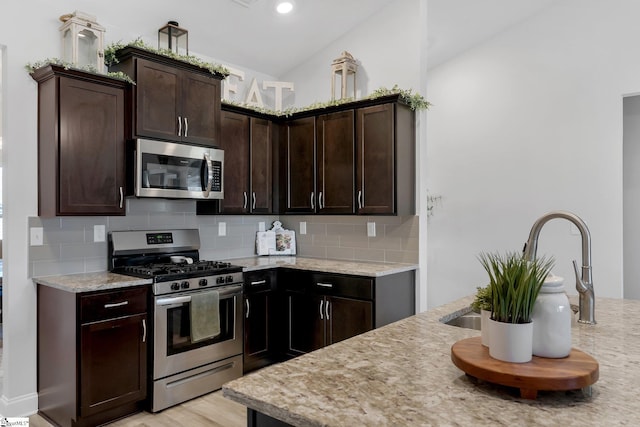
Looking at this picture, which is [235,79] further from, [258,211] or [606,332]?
[606,332]

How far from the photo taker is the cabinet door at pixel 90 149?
281 centimetres

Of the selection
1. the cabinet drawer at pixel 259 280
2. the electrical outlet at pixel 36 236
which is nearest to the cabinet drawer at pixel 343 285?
the cabinet drawer at pixel 259 280

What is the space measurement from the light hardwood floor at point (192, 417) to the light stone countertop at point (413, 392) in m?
1.78

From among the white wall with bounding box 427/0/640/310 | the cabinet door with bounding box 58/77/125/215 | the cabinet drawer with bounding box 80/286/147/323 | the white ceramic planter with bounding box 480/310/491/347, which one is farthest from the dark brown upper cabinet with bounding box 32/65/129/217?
the white wall with bounding box 427/0/640/310

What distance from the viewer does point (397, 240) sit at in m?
3.89

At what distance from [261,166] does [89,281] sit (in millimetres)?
1853

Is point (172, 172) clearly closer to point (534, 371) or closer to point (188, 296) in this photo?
point (188, 296)

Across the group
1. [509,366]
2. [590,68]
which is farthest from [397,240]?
[509,366]

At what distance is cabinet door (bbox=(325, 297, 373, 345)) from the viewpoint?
3330 millimetres

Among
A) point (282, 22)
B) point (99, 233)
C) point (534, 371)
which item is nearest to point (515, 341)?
point (534, 371)

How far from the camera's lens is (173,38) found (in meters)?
3.53

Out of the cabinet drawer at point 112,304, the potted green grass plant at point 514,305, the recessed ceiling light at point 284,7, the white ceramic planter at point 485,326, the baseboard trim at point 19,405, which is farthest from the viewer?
the recessed ceiling light at point 284,7

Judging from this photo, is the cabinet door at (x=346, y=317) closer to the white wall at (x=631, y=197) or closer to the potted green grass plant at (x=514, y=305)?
the potted green grass plant at (x=514, y=305)

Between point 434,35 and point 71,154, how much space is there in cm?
364
